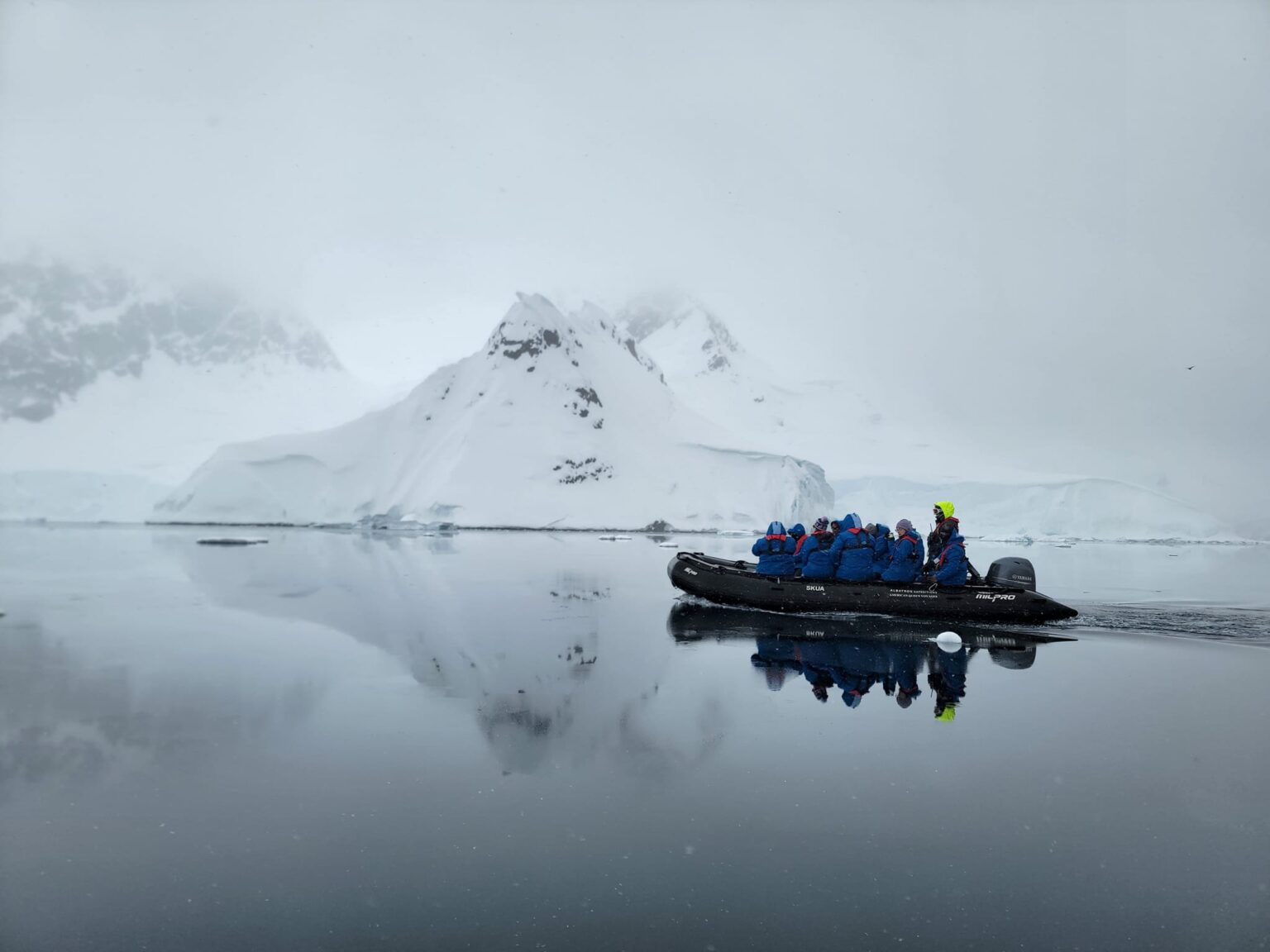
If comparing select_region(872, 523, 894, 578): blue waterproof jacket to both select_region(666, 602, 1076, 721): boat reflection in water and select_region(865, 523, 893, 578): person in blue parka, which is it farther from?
select_region(666, 602, 1076, 721): boat reflection in water

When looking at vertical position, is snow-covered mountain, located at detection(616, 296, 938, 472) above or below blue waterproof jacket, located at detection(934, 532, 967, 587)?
above

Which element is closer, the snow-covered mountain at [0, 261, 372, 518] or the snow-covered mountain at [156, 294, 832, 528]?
the snow-covered mountain at [156, 294, 832, 528]

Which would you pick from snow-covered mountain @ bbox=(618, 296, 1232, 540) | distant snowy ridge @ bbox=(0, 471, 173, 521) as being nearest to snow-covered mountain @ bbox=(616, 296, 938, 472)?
snow-covered mountain @ bbox=(618, 296, 1232, 540)

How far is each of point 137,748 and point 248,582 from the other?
585 inches

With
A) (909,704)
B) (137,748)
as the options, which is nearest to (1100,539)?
(909,704)

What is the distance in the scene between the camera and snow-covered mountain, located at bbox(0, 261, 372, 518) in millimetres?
123438

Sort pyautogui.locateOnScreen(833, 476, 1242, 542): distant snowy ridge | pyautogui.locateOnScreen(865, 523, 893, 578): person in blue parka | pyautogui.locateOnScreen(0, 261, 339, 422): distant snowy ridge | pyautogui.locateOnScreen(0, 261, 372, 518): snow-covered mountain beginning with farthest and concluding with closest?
1. pyautogui.locateOnScreen(0, 261, 339, 422): distant snowy ridge
2. pyautogui.locateOnScreen(0, 261, 372, 518): snow-covered mountain
3. pyautogui.locateOnScreen(833, 476, 1242, 542): distant snowy ridge
4. pyautogui.locateOnScreen(865, 523, 893, 578): person in blue parka

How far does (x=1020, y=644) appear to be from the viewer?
12.4 meters

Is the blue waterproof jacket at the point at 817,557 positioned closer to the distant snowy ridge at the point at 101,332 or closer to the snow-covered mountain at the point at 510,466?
the snow-covered mountain at the point at 510,466

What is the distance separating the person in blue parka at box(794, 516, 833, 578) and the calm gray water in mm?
2785

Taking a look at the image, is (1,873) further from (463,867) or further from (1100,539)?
(1100,539)

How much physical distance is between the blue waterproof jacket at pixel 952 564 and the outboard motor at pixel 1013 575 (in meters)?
0.59

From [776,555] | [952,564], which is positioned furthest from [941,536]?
[776,555]

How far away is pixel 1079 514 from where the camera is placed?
66375mm
